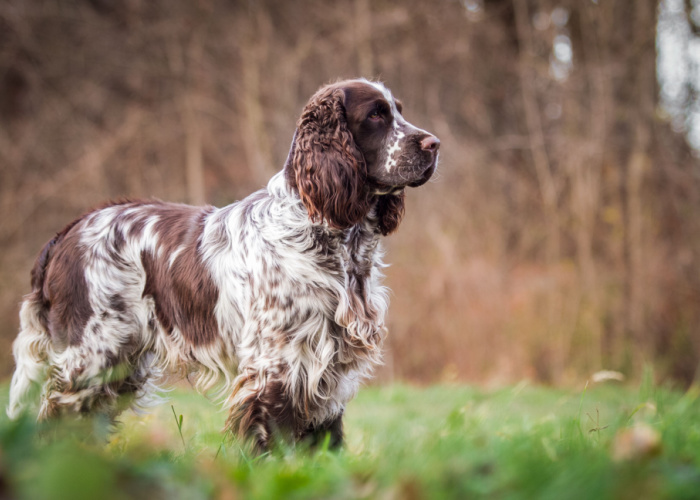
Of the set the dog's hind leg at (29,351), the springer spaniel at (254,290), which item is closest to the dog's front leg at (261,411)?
the springer spaniel at (254,290)

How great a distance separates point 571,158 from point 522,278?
1.93 m

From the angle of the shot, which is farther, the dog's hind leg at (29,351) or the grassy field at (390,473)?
the dog's hind leg at (29,351)

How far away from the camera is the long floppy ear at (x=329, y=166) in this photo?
2844 millimetres

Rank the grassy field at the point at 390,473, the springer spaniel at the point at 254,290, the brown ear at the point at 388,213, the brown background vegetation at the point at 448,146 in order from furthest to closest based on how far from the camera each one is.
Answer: the brown background vegetation at the point at 448,146 < the brown ear at the point at 388,213 < the springer spaniel at the point at 254,290 < the grassy field at the point at 390,473

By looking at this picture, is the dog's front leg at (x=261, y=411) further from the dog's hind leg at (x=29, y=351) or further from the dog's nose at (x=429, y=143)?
the dog's nose at (x=429, y=143)

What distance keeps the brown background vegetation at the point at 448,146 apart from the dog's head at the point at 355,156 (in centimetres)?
564

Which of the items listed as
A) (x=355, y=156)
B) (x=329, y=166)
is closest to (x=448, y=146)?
(x=355, y=156)

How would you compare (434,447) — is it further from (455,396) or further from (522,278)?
(522,278)

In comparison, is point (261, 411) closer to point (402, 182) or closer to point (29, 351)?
point (402, 182)

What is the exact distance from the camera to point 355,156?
3.00 metres

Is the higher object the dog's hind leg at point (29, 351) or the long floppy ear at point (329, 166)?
the long floppy ear at point (329, 166)

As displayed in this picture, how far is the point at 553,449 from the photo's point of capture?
169cm

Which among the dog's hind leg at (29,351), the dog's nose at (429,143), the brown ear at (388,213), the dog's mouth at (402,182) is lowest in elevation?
the dog's hind leg at (29,351)

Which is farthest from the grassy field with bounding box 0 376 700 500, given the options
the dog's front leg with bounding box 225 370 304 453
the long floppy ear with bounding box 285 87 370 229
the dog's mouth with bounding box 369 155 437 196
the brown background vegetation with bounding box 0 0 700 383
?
the brown background vegetation with bounding box 0 0 700 383
